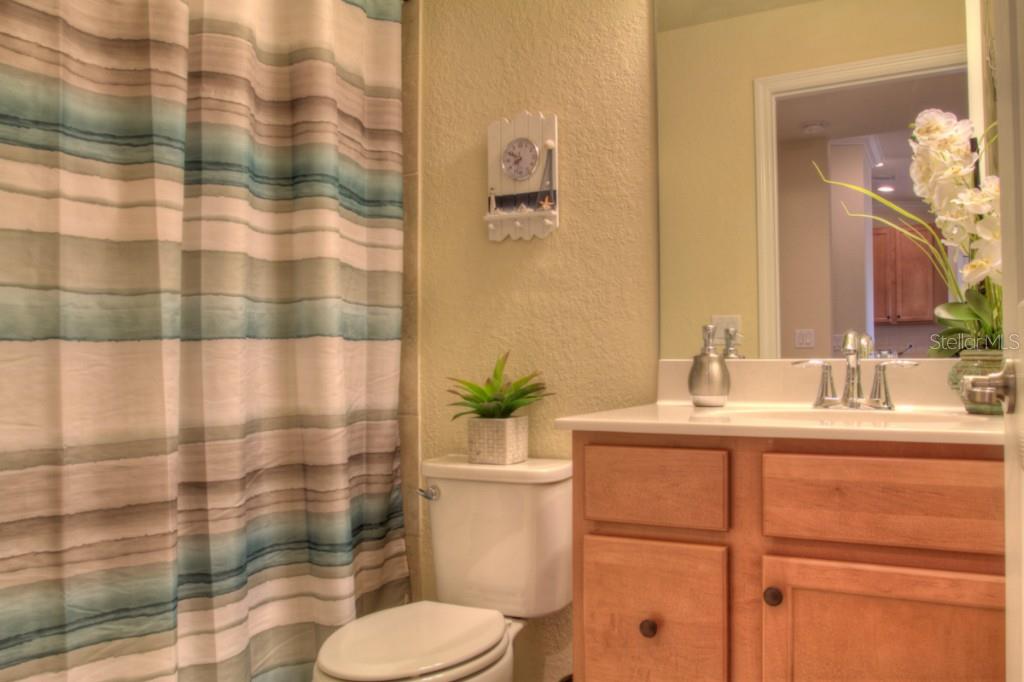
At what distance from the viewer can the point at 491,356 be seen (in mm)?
2070

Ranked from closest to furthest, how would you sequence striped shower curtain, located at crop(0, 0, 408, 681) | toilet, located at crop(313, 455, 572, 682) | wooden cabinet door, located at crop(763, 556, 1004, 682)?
wooden cabinet door, located at crop(763, 556, 1004, 682) → striped shower curtain, located at crop(0, 0, 408, 681) → toilet, located at crop(313, 455, 572, 682)

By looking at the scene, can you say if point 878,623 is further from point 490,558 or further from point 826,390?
point 490,558

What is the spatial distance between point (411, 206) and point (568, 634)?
50.6 inches

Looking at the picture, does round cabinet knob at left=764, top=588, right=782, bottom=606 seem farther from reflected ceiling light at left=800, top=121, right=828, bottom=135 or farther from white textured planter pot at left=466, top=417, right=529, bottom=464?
reflected ceiling light at left=800, top=121, right=828, bottom=135

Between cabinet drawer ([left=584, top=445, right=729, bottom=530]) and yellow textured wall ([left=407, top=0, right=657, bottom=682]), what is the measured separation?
60cm

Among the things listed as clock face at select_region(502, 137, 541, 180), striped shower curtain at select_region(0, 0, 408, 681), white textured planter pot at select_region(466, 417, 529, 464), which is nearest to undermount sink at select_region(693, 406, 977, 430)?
white textured planter pot at select_region(466, 417, 529, 464)

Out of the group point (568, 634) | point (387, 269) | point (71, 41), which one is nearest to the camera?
point (71, 41)

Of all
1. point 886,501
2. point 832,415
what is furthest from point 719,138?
point 886,501

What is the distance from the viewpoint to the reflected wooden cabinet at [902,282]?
1576mm

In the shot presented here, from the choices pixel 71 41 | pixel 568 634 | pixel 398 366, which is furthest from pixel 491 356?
pixel 71 41

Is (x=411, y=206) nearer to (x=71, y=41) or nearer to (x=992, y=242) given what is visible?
(x=71, y=41)

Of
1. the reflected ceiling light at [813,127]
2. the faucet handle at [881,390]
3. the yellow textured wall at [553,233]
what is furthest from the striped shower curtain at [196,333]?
the faucet handle at [881,390]

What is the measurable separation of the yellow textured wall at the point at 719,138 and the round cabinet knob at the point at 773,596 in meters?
0.72

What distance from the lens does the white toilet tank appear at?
1.72 metres
